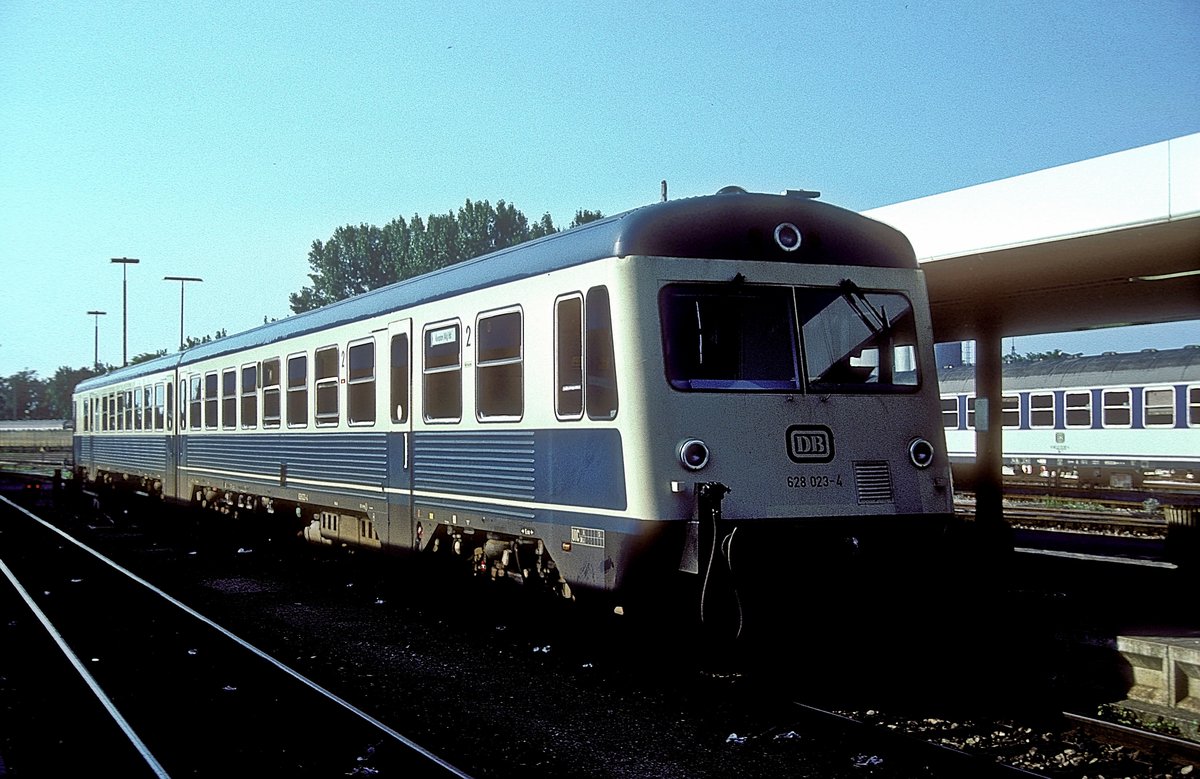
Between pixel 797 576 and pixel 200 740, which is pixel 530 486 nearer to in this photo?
pixel 797 576

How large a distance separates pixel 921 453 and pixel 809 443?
0.96 metres

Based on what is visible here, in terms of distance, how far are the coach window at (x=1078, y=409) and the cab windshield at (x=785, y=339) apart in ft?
82.4

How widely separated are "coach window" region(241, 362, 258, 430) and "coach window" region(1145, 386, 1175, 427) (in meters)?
22.7

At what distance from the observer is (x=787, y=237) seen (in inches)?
344

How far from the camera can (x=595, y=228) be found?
882cm

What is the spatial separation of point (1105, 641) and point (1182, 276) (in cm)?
770

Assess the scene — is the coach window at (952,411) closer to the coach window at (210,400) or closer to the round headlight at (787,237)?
the coach window at (210,400)

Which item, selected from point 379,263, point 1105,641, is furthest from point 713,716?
point 379,263

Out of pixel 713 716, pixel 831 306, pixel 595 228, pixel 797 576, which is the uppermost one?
pixel 595 228

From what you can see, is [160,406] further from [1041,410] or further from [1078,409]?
[1041,410]

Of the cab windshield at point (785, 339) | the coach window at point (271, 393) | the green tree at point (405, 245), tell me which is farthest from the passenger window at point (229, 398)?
the green tree at point (405, 245)

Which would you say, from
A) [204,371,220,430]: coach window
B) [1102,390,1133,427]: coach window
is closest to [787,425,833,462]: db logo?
[204,371,220,430]: coach window

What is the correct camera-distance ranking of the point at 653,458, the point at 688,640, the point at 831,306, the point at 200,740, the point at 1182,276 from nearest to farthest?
the point at 200,740 < the point at 653,458 < the point at 831,306 < the point at 688,640 < the point at 1182,276

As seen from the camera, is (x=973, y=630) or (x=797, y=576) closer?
(x=797, y=576)
